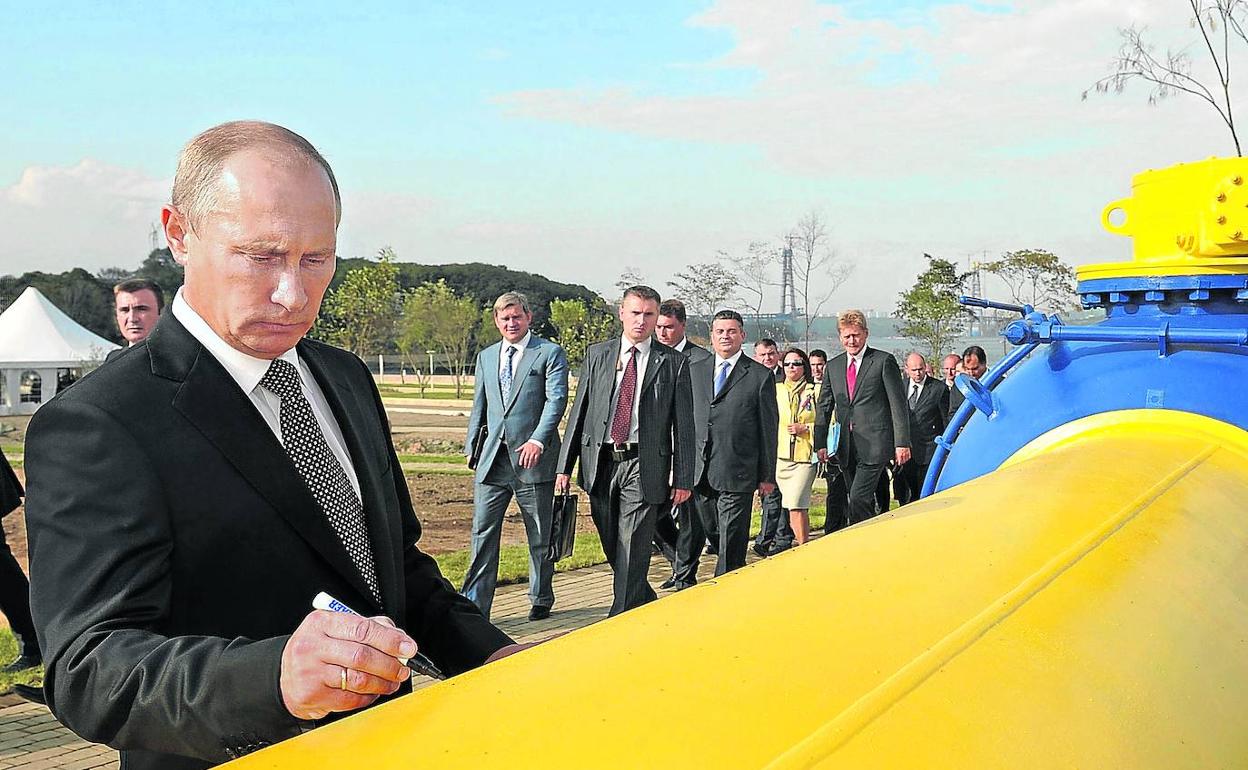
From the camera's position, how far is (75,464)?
1.68 meters

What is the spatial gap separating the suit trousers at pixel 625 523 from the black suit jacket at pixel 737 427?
173 cm

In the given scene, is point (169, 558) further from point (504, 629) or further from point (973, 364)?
point (973, 364)

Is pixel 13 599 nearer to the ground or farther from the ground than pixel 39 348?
nearer to the ground

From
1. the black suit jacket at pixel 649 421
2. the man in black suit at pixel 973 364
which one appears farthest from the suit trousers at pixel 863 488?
the black suit jacket at pixel 649 421

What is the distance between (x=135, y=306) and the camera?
21.5 ft

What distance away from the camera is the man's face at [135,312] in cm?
655

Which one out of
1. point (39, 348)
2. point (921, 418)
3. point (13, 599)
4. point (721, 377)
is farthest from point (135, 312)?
point (39, 348)

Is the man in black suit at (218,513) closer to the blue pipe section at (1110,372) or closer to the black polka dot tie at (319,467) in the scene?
the black polka dot tie at (319,467)

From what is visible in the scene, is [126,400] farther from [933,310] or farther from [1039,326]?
[933,310]

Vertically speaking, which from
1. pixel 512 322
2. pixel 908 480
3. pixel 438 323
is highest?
pixel 438 323

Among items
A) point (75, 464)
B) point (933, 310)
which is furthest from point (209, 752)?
point (933, 310)

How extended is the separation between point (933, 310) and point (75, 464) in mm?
26520

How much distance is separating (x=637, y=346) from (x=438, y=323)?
49880 mm

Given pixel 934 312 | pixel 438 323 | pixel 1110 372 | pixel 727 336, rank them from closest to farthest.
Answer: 1. pixel 1110 372
2. pixel 727 336
3. pixel 934 312
4. pixel 438 323
